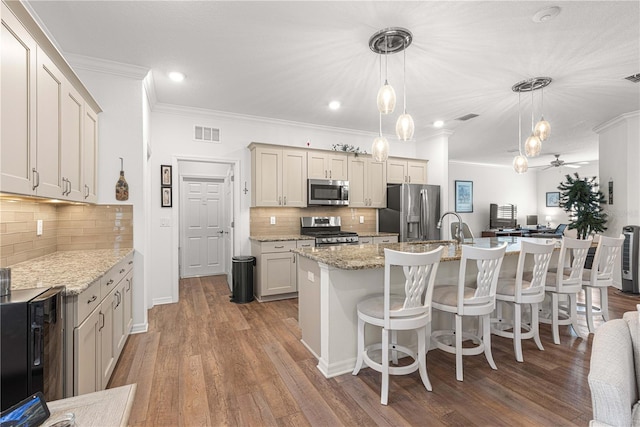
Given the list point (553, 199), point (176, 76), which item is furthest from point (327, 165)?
point (553, 199)

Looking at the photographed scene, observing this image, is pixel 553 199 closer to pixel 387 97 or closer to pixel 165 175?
pixel 387 97

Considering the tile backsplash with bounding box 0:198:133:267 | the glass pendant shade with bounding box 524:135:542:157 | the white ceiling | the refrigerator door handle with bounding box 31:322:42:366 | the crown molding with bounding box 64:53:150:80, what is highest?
the white ceiling

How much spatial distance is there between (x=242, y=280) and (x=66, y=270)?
8.14 ft

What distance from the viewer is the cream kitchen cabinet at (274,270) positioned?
14.0 ft

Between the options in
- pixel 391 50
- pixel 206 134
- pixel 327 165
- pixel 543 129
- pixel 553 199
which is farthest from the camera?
pixel 553 199

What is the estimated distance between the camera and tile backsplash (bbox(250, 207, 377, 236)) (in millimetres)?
4824

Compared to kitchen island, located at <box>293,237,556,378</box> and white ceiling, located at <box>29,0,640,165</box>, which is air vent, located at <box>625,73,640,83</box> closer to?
white ceiling, located at <box>29,0,640,165</box>

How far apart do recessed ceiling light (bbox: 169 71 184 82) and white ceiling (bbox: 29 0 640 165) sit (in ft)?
0.31

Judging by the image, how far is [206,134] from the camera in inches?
179

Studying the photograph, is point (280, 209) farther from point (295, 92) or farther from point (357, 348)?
point (357, 348)

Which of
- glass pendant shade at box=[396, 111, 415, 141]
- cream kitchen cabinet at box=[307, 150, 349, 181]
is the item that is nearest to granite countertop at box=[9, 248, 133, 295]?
glass pendant shade at box=[396, 111, 415, 141]

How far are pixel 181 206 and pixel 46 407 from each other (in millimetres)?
5547

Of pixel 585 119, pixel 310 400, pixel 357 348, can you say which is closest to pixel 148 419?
pixel 310 400

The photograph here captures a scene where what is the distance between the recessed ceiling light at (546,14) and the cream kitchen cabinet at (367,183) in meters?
3.16
